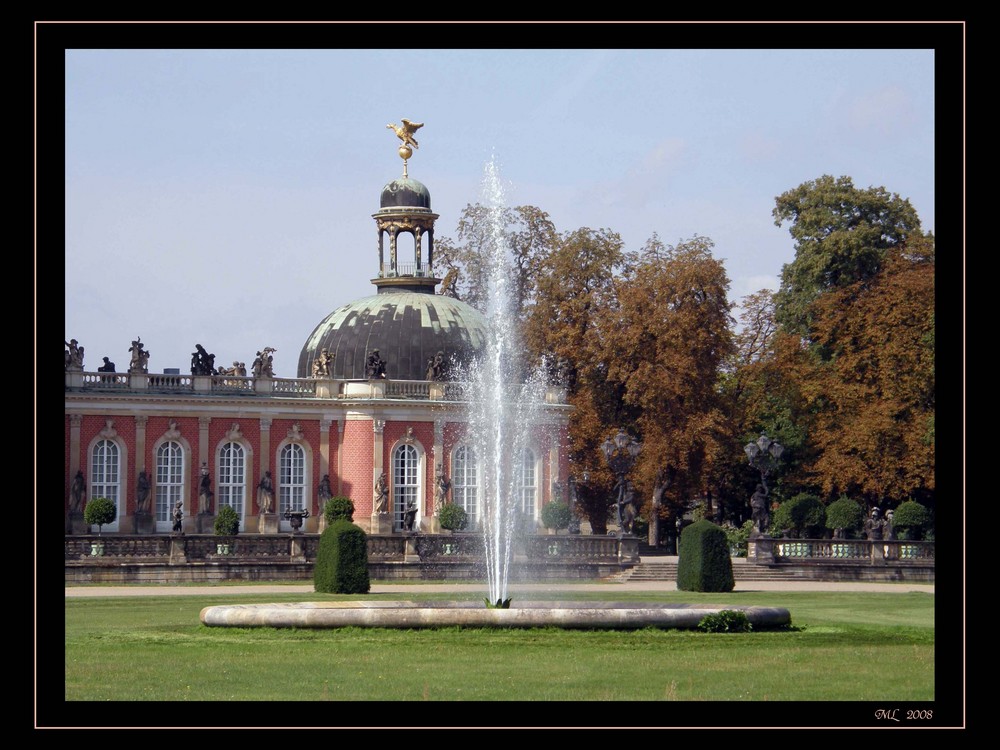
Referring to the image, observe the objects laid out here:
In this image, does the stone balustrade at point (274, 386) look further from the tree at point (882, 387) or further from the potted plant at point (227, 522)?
the tree at point (882, 387)

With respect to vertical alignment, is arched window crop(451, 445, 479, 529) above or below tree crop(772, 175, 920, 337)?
below

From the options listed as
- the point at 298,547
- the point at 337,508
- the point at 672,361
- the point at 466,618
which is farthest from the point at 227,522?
the point at 466,618

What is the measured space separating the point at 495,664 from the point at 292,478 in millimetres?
38599

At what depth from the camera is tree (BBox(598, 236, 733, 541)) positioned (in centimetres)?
5753

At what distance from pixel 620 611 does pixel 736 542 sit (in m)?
29.6

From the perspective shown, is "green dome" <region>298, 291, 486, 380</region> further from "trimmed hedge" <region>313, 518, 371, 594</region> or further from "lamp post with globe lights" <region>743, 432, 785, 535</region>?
"trimmed hedge" <region>313, 518, 371, 594</region>

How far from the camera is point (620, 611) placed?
83.7 ft

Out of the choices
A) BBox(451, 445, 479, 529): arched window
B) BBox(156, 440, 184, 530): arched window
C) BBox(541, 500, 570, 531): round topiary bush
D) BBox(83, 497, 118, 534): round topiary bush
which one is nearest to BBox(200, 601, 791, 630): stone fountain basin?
BBox(83, 497, 118, 534): round topiary bush

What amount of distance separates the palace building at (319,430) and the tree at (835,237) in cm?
909

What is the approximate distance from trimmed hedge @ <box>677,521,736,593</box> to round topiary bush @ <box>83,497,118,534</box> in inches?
812

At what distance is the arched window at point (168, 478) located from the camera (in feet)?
188
